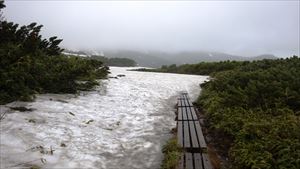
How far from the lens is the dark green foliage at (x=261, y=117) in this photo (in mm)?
6586

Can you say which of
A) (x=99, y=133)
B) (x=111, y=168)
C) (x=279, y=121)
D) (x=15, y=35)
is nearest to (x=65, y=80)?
(x=15, y=35)

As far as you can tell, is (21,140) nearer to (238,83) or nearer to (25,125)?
(25,125)

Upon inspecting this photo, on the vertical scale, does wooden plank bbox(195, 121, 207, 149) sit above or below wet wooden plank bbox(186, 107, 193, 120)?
below

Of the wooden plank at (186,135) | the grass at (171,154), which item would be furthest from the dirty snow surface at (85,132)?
the wooden plank at (186,135)

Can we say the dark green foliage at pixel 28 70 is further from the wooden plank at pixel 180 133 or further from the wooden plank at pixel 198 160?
the wooden plank at pixel 198 160

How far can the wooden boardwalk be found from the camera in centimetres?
636

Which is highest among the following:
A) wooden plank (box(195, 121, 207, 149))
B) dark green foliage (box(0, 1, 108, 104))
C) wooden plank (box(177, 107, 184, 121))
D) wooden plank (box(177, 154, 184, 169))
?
dark green foliage (box(0, 1, 108, 104))

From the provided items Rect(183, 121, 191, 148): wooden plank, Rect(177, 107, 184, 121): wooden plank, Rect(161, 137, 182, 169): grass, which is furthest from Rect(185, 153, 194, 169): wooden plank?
Rect(177, 107, 184, 121): wooden plank

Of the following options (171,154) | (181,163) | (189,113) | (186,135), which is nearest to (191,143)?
(186,135)

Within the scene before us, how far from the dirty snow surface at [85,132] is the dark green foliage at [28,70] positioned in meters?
0.48

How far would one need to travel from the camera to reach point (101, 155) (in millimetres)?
6902

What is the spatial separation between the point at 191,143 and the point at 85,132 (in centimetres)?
260

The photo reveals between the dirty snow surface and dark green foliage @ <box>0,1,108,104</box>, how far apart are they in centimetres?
48

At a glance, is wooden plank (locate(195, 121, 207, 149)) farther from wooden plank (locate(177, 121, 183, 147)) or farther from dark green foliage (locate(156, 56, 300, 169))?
dark green foliage (locate(156, 56, 300, 169))
